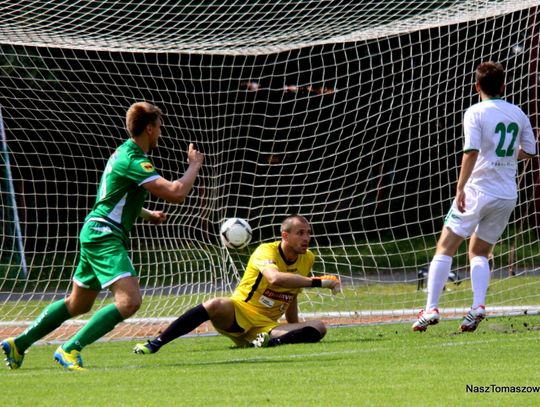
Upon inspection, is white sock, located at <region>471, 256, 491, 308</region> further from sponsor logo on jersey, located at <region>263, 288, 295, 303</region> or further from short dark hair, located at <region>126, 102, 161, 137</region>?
short dark hair, located at <region>126, 102, 161, 137</region>

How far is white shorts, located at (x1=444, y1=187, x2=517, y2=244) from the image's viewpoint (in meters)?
8.62

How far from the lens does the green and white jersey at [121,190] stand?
741cm

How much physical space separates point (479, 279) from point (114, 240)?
9.48ft

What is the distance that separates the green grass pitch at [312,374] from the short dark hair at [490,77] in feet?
6.17

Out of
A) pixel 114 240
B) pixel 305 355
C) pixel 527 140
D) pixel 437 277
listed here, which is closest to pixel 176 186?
pixel 114 240

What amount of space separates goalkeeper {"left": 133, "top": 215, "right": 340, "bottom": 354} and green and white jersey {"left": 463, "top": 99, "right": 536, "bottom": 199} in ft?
4.65

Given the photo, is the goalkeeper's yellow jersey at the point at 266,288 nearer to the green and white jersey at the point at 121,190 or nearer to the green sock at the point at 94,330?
the green and white jersey at the point at 121,190

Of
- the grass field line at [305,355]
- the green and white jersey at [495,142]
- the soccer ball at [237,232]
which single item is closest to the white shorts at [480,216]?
the green and white jersey at [495,142]

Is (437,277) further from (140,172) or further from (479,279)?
(140,172)

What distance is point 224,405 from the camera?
5.41 metres

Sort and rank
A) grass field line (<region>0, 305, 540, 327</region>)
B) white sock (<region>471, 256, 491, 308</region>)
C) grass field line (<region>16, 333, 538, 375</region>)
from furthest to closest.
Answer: grass field line (<region>0, 305, 540, 327</region>) < white sock (<region>471, 256, 491, 308</region>) < grass field line (<region>16, 333, 538, 375</region>)

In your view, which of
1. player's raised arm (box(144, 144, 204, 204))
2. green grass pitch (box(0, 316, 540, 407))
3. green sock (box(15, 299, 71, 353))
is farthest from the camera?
green sock (box(15, 299, 71, 353))

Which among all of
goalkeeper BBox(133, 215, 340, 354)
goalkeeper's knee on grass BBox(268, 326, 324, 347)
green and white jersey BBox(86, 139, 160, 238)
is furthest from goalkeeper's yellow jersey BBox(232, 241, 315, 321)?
green and white jersey BBox(86, 139, 160, 238)

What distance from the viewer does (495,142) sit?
8.66m
